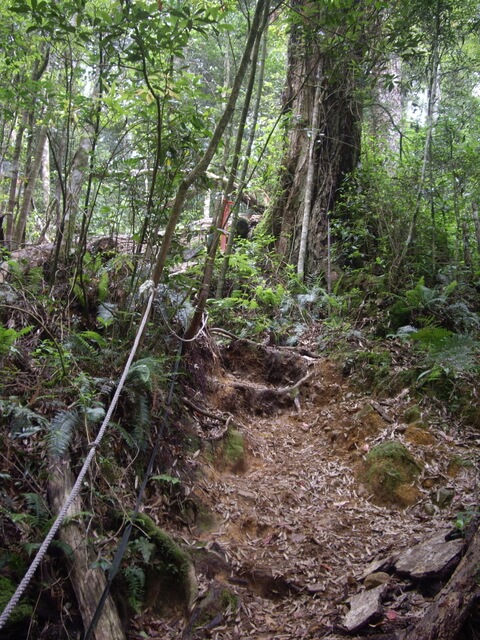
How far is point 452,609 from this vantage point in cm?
212

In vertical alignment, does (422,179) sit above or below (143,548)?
above

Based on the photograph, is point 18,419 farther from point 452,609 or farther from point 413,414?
point 413,414

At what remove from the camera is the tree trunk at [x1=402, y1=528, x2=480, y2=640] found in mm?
2071

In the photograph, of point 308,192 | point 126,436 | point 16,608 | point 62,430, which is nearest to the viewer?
point 16,608

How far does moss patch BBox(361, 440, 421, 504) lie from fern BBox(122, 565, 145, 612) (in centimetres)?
246

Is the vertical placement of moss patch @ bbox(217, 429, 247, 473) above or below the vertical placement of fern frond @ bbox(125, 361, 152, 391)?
below

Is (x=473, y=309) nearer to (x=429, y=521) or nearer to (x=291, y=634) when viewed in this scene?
(x=429, y=521)

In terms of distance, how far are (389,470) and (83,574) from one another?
A: 2.98m

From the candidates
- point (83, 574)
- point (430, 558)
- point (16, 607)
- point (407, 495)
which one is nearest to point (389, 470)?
point (407, 495)

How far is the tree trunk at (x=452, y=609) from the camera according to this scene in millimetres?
2071

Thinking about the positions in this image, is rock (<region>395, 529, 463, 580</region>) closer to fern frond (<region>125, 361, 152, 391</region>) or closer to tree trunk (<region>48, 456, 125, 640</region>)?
tree trunk (<region>48, 456, 125, 640</region>)

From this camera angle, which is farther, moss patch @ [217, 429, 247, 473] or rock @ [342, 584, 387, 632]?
moss patch @ [217, 429, 247, 473]

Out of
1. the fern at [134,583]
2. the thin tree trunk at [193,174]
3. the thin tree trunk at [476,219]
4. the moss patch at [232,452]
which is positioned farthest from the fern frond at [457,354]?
the fern at [134,583]

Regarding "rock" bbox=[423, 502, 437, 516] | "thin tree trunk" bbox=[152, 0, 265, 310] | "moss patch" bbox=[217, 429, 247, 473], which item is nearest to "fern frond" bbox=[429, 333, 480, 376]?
"rock" bbox=[423, 502, 437, 516]
